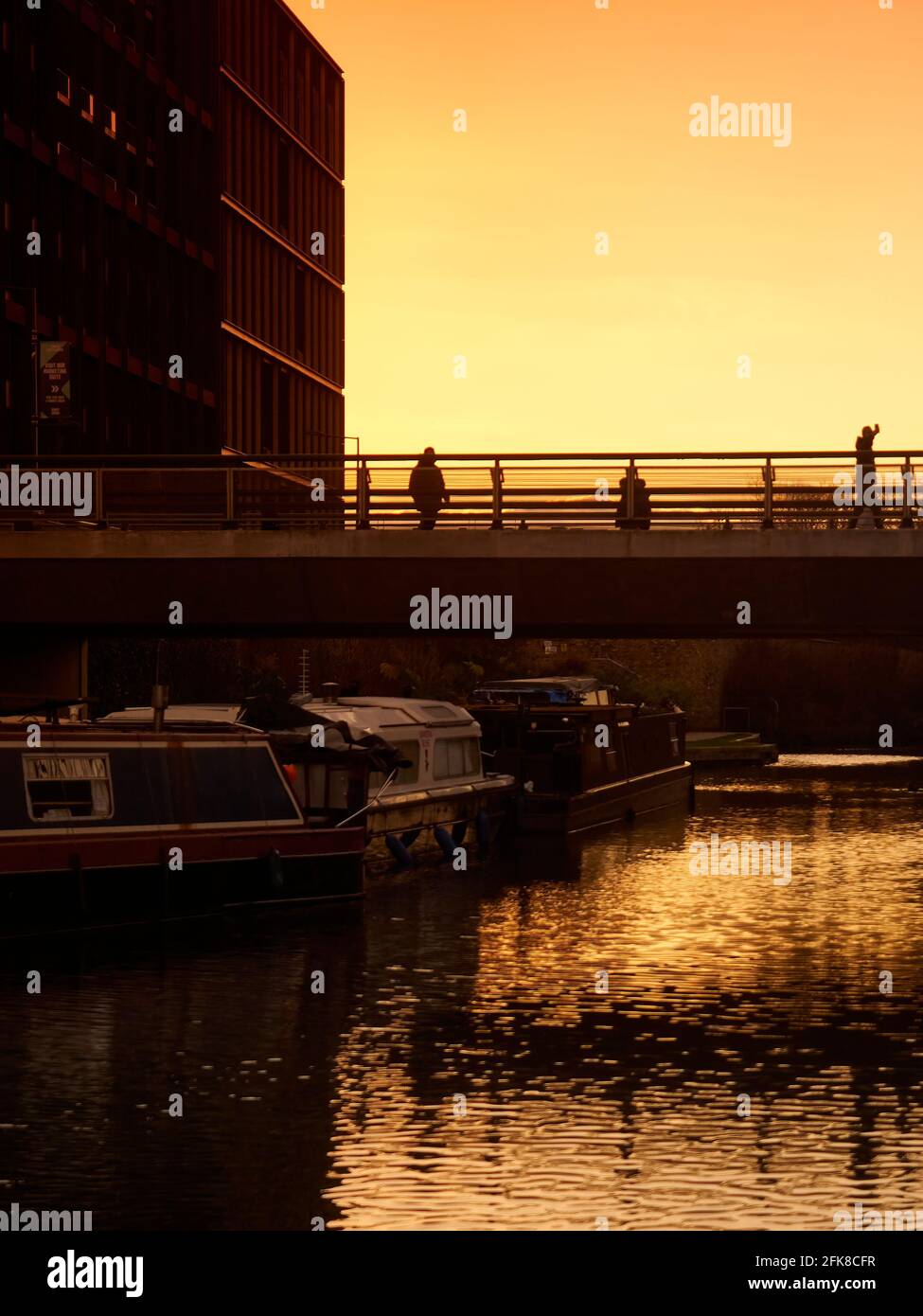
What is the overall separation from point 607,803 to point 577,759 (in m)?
2.44

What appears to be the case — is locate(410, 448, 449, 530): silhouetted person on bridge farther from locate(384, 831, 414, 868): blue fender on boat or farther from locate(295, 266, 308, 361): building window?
locate(295, 266, 308, 361): building window

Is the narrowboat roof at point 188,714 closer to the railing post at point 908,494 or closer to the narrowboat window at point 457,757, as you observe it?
the narrowboat window at point 457,757

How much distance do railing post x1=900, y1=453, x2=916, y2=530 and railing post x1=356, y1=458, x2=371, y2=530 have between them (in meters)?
8.80

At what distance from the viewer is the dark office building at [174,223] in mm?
58469

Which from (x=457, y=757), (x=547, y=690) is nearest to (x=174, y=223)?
(x=547, y=690)

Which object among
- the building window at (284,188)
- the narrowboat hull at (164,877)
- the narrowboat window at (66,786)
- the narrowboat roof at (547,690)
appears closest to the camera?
the narrowboat hull at (164,877)

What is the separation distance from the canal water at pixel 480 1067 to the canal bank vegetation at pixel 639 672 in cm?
3858

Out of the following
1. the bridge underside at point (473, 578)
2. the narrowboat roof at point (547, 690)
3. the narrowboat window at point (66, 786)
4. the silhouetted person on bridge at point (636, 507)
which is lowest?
the narrowboat window at point (66, 786)

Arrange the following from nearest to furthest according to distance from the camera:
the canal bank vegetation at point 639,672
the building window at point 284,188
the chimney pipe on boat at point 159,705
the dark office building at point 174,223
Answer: the chimney pipe on boat at point 159,705
the dark office building at point 174,223
the canal bank vegetation at point 639,672
the building window at point 284,188

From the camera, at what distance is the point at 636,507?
121 ft

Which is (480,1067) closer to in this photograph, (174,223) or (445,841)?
(445,841)

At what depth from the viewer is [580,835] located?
120ft

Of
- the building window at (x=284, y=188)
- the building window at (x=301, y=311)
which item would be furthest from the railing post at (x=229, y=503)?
the building window at (x=301, y=311)
